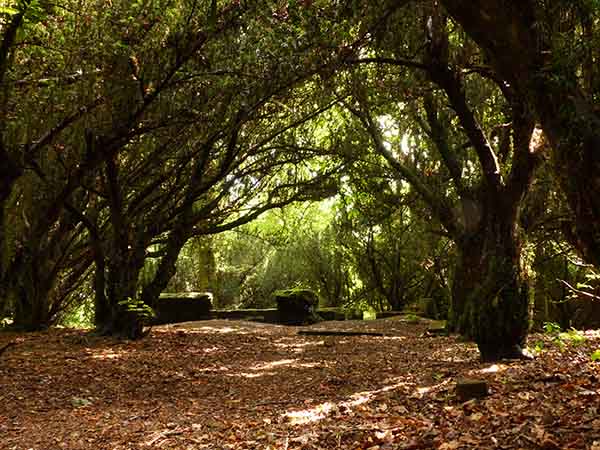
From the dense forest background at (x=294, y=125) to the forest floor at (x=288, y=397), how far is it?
0.88 metres

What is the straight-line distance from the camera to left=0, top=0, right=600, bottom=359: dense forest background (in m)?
3.93

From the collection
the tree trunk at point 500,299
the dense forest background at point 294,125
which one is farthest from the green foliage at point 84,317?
the tree trunk at point 500,299

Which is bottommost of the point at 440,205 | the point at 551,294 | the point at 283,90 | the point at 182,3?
the point at 551,294

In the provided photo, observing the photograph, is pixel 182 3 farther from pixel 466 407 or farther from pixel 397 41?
pixel 466 407

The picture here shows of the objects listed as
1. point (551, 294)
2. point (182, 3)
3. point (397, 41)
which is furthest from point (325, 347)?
point (551, 294)

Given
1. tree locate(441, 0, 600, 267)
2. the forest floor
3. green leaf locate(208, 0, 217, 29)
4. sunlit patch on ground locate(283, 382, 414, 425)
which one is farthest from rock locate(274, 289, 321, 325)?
tree locate(441, 0, 600, 267)

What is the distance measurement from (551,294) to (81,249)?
13778mm

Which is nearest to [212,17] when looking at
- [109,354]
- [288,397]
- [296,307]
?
[288,397]

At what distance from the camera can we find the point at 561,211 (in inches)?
459

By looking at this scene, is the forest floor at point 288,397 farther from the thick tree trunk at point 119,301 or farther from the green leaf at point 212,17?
the green leaf at point 212,17

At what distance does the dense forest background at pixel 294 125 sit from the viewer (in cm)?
393

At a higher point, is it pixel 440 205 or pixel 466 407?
pixel 440 205

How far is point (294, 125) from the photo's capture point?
40.2 feet

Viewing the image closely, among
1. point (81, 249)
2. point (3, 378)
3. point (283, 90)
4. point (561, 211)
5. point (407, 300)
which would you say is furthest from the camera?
point (407, 300)
